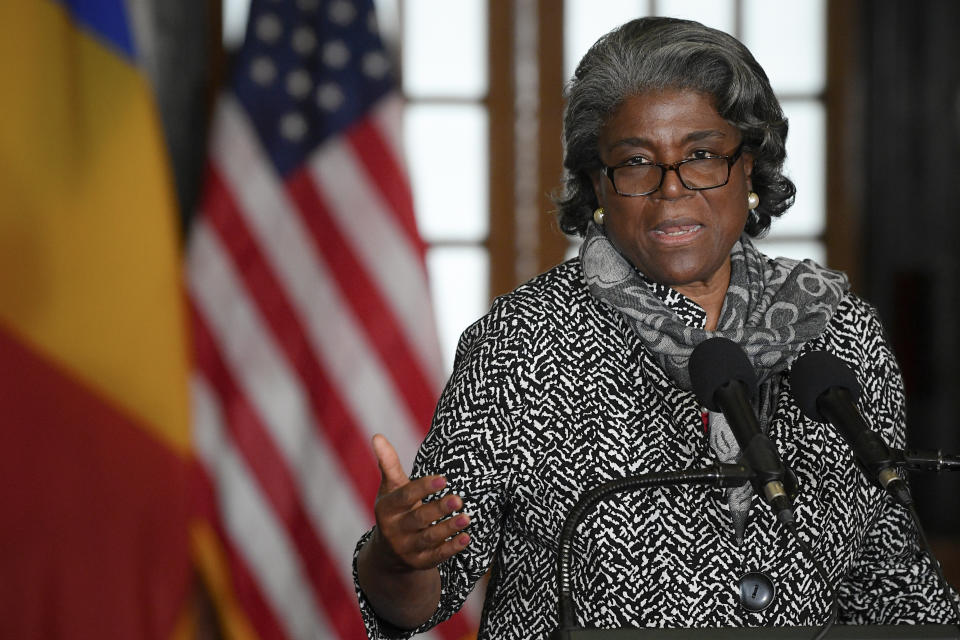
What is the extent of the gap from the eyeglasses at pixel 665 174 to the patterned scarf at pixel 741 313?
0.09 metres

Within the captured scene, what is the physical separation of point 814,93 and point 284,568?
1986 mm

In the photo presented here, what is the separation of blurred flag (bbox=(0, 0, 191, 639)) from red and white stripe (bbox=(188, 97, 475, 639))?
0.15 m

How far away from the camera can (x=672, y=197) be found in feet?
4.46

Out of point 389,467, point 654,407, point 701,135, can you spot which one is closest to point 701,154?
point 701,135

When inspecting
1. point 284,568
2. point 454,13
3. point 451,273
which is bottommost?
point 284,568

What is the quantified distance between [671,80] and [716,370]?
1.56ft

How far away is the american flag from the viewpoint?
2703 millimetres

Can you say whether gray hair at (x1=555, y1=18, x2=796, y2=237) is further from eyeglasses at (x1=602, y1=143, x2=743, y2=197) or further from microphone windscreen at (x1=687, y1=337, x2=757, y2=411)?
microphone windscreen at (x1=687, y1=337, x2=757, y2=411)

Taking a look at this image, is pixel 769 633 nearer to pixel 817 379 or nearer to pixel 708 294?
pixel 817 379

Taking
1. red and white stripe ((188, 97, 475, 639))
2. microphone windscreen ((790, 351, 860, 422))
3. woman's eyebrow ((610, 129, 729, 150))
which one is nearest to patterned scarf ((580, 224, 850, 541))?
woman's eyebrow ((610, 129, 729, 150))

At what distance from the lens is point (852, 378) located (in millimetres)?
1062

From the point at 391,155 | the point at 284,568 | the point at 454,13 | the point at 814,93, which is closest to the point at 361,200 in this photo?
the point at 391,155

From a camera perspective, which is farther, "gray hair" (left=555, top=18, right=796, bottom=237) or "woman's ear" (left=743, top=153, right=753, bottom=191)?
"woman's ear" (left=743, top=153, right=753, bottom=191)

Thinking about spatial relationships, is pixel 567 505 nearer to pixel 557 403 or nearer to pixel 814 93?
pixel 557 403
